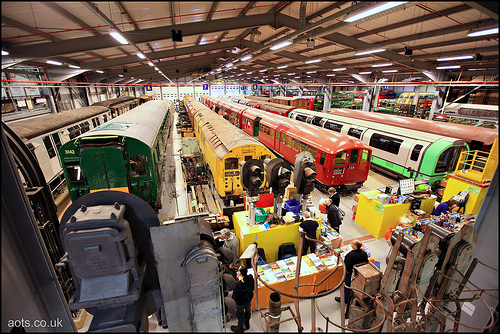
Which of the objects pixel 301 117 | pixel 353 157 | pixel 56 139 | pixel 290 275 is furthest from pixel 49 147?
pixel 301 117

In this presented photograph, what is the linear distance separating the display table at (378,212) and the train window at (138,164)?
23.2 feet

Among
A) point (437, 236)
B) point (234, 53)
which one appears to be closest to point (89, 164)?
point (437, 236)

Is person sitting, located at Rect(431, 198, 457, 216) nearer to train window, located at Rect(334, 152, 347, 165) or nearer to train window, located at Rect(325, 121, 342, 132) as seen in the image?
train window, located at Rect(334, 152, 347, 165)

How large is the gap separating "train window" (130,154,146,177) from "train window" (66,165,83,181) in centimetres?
137

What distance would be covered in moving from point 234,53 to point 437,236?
22.8 metres

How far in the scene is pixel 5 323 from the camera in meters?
1.86

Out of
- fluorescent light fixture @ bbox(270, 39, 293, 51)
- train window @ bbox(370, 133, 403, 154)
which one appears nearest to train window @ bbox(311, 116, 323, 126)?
train window @ bbox(370, 133, 403, 154)

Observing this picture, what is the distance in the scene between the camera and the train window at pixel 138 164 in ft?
22.7

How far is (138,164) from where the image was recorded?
7.00 meters

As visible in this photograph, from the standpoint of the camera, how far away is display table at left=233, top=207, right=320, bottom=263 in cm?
549

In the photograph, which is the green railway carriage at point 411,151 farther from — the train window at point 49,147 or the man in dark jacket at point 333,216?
the train window at point 49,147

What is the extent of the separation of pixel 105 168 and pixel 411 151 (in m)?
11.4

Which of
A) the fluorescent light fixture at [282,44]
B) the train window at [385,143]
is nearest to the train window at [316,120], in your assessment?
the train window at [385,143]

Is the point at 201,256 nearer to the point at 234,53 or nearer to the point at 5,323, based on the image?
the point at 5,323
